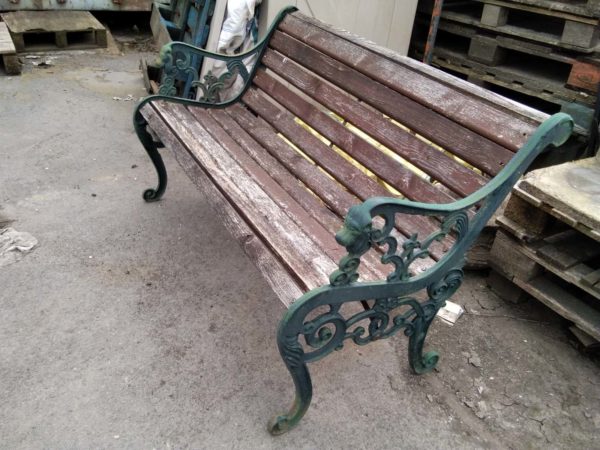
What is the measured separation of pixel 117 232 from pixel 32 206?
1.90 feet

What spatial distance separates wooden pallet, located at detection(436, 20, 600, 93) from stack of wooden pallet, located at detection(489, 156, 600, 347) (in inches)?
40.3

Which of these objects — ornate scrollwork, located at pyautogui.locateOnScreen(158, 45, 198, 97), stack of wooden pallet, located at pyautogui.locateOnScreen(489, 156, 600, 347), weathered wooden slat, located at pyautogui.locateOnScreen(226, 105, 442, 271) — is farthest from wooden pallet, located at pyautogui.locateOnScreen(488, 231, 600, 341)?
ornate scrollwork, located at pyautogui.locateOnScreen(158, 45, 198, 97)

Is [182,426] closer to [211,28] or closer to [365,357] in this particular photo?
[365,357]

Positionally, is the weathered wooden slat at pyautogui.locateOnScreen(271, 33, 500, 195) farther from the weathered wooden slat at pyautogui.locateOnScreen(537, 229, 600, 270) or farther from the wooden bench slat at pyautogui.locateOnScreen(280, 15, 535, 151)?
the weathered wooden slat at pyautogui.locateOnScreen(537, 229, 600, 270)

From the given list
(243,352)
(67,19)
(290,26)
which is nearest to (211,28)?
(290,26)

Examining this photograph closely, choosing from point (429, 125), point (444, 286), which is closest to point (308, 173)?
point (429, 125)

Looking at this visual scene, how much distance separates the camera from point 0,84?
15.2 feet

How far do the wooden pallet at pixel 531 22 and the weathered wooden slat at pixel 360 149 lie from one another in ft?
6.31

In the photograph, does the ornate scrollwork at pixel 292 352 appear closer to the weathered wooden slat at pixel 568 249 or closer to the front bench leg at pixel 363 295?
the front bench leg at pixel 363 295

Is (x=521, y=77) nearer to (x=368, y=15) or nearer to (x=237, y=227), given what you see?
(x=368, y=15)

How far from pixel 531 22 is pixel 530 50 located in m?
0.46

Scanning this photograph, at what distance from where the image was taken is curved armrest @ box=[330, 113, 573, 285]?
149 centimetres

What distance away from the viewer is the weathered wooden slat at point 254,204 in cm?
187

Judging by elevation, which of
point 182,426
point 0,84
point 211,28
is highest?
point 211,28
